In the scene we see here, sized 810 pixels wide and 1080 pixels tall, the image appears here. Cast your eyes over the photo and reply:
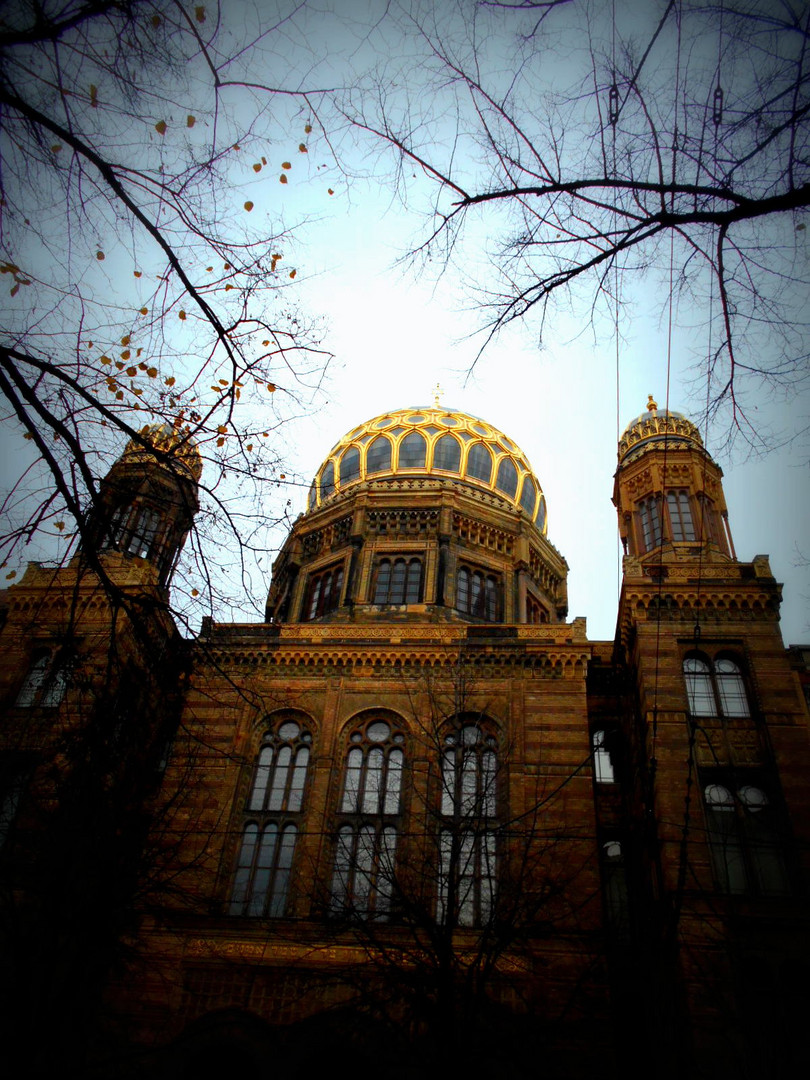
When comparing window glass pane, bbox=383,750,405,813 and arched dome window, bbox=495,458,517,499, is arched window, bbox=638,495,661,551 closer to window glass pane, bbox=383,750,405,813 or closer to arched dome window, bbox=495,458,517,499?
arched dome window, bbox=495,458,517,499

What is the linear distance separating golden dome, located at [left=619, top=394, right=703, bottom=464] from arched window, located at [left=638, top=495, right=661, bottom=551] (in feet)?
6.41

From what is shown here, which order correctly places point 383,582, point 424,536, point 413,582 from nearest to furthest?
point 413,582 < point 383,582 < point 424,536

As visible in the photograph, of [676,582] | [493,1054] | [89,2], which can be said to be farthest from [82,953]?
[676,582]

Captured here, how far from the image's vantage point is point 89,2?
5.16 meters

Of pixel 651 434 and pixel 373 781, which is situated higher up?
pixel 651 434

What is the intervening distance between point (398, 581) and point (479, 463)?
23.0 feet

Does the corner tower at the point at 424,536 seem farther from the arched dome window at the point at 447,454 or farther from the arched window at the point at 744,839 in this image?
the arched window at the point at 744,839

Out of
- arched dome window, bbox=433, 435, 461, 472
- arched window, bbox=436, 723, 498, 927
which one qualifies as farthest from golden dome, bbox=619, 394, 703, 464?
arched window, bbox=436, 723, 498, 927

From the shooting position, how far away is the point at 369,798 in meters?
17.9

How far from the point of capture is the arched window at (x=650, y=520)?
25.9 metres

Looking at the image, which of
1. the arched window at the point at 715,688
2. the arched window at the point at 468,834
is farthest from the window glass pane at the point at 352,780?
the arched window at the point at 715,688

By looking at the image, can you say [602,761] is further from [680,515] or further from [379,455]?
[379,455]

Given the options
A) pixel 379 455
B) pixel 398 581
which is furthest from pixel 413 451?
pixel 398 581

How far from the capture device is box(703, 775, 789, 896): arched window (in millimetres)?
14883
